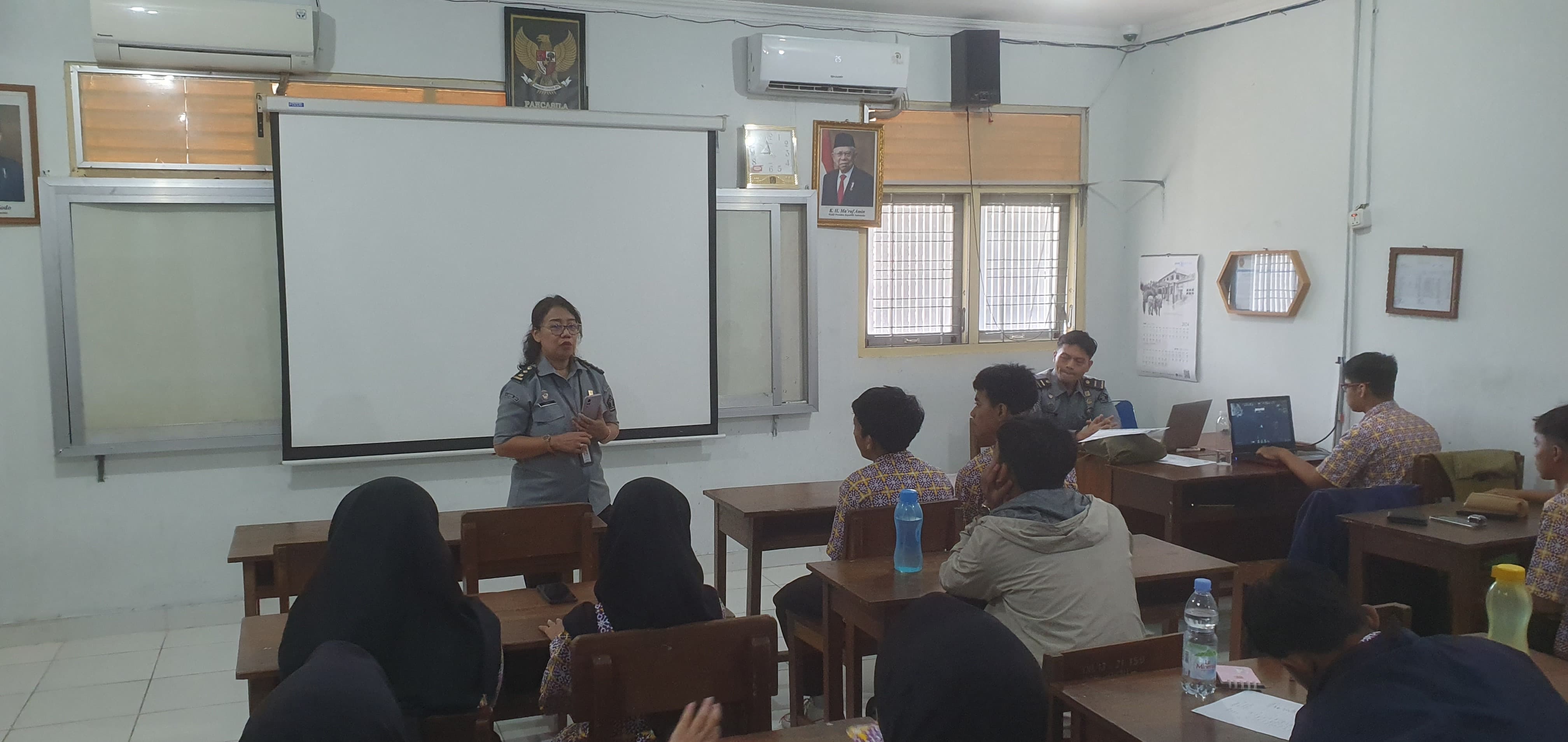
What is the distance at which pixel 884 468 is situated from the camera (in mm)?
3102

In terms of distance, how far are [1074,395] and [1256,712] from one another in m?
3.03

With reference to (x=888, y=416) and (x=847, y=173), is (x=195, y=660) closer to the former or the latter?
(x=888, y=416)

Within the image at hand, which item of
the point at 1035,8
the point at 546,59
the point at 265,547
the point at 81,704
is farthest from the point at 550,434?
the point at 1035,8

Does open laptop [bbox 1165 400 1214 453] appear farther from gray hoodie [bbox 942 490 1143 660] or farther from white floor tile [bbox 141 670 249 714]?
white floor tile [bbox 141 670 249 714]

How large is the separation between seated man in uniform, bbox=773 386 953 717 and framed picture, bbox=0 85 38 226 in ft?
11.8

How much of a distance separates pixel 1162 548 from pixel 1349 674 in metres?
1.71

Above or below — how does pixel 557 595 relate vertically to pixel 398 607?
below

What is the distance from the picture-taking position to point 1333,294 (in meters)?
4.92

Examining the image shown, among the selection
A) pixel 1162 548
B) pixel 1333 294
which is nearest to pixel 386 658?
pixel 1162 548

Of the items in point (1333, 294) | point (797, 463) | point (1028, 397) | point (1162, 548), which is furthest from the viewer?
point (797, 463)

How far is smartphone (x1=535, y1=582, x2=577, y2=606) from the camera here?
284cm

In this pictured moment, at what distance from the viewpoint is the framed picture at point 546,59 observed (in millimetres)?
4895

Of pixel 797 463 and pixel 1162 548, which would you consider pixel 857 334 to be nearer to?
pixel 797 463

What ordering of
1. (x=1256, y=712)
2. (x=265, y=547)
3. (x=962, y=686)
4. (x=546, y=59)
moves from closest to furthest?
(x=962, y=686) → (x=1256, y=712) → (x=265, y=547) → (x=546, y=59)
